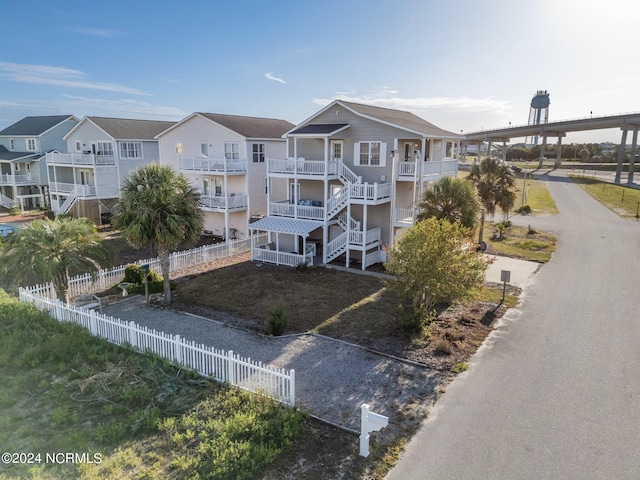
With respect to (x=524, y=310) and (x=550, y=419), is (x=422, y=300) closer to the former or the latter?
(x=524, y=310)

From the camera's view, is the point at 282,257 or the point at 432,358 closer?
the point at 432,358

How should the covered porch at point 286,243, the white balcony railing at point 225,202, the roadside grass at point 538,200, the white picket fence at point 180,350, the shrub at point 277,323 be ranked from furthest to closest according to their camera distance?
the roadside grass at point 538,200 < the white balcony railing at point 225,202 < the covered porch at point 286,243 < the shrub at point 277,323 < the white picket fence at point 180,350

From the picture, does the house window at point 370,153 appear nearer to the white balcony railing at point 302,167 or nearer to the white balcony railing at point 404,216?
the white balcony railing at point 302,167

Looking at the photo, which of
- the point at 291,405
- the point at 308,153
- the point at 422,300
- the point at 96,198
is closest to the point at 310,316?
the point at 422,300

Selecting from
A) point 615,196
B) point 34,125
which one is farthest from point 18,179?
point 615,196

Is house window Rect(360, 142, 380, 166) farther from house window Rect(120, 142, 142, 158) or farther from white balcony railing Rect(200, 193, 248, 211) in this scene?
house window Rect(120, 142, 142, 158)

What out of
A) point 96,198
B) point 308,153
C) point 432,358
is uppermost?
point 308,153

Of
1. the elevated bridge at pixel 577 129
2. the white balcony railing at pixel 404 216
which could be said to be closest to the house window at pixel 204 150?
the white balcony railing at pixel 404 216
